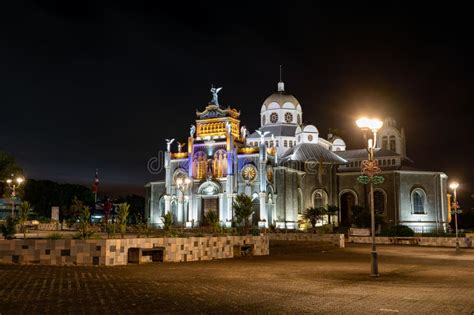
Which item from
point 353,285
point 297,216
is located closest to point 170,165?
point 297,216

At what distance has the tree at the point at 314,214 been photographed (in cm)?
6638

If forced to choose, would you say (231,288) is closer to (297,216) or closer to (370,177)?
(370,177)

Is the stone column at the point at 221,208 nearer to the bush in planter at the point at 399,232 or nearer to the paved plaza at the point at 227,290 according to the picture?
the bush in planter at the point at 399,232

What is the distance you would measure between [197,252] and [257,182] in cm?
4418

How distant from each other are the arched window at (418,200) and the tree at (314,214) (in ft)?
41.9

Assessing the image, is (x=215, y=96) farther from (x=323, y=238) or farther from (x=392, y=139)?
(x=323, y=238)

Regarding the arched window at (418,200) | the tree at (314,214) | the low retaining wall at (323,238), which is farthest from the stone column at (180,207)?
the arched window at (418,200)

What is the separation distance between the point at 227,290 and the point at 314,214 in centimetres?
5424

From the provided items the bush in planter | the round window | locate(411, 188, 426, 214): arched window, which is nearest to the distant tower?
locate(411, 188, 426, 214): arched window

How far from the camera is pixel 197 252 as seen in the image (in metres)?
23.9

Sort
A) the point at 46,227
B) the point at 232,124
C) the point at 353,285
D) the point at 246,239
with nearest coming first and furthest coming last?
1. the point at 353,285
2. the point at 246,239
3. the point at 46,227
4. the point at 232,124

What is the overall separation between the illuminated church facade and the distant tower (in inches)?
258

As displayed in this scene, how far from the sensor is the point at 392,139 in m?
84.8

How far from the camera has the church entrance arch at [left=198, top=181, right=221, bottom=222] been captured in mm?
69875
